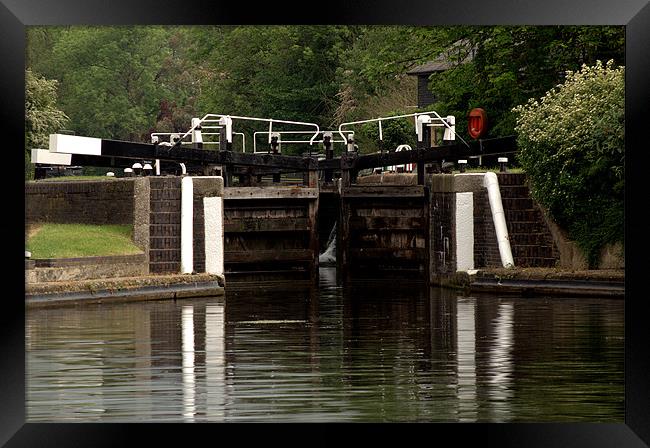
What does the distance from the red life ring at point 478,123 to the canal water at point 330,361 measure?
7.63 metres

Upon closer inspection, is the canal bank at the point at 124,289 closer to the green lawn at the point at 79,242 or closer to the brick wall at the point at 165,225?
the brick wall at the point at 165,225

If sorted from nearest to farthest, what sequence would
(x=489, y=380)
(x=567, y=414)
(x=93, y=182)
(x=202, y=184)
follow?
(x=567, y=414), (x=489, y=380), (x=202, y=184), (x=93, y=182)

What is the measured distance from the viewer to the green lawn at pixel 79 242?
20.6 metres

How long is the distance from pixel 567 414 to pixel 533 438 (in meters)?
1.92

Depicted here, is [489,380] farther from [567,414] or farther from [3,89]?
[3,89]

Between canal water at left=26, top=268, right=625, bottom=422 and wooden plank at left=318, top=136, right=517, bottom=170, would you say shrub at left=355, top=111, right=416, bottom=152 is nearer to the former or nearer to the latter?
wooden plank at left=318, top=136, right=517, bottom=170

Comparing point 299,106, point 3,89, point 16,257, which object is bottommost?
point 16,257

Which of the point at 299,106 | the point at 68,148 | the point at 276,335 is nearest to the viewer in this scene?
the point at 276,335

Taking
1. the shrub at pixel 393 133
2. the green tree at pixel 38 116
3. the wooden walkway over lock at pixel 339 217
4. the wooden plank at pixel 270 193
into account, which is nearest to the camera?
the wooden plank at pixel 270 193

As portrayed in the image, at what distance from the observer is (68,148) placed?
19.9 m

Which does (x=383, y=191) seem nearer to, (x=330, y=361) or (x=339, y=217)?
(x=339, y=217)

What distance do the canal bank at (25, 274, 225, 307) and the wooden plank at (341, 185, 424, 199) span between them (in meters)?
5.25
